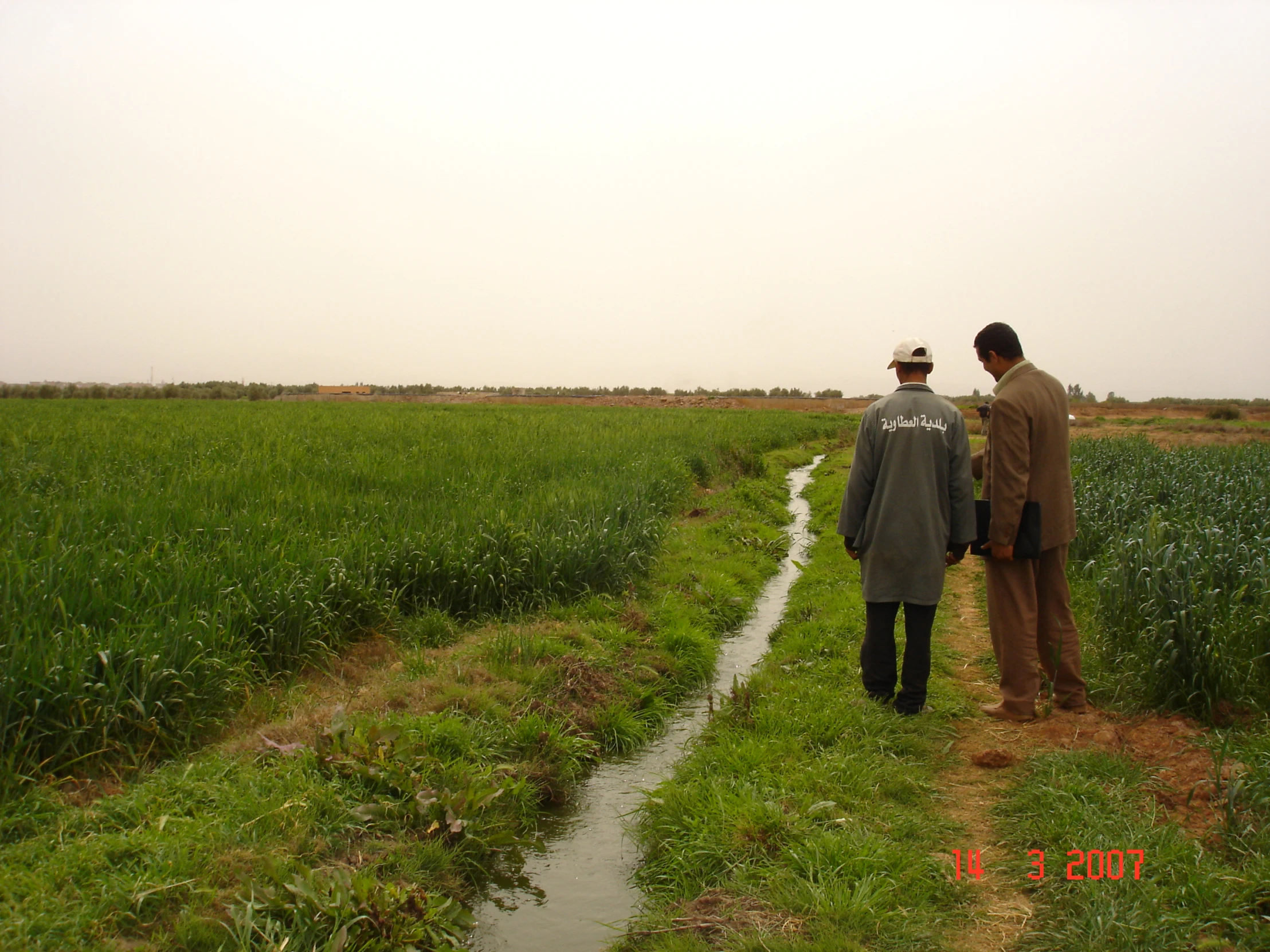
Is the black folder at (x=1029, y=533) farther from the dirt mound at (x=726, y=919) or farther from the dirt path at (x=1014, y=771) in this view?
the dirt mound at (x=726, y=919)

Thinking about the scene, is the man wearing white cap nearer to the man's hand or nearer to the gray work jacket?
the gray work jacket

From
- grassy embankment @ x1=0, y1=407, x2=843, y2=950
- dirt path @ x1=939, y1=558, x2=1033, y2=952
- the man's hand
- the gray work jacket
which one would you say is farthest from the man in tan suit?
grassy embankment @ x1=0, y1=407, x2=843, y2=950

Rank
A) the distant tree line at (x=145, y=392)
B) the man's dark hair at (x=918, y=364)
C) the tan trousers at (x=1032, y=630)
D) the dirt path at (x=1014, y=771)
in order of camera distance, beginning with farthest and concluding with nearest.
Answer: the distant tree line at (x=145, y=392) → the man's dark hair at (x=918, y=364) → the tan trousers at (x=1032, y=630) → the dirt path at (x=1014, y=771)

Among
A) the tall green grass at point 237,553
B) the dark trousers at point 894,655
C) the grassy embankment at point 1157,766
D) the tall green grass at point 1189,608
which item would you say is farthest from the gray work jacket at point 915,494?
the tall green grass at point 237,553

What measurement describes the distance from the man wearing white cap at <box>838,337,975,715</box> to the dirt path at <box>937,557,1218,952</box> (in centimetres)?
53

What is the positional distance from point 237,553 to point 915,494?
4.25m

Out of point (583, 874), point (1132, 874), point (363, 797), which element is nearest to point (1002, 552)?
point (1132, 874)

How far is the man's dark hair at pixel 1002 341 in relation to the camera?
4.51m

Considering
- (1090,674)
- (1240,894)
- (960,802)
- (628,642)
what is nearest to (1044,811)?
(960,802)

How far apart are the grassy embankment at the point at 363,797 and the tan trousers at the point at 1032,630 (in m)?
2.18

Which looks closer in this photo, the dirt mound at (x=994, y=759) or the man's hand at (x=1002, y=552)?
the dirt mound at (x=994, y=759)

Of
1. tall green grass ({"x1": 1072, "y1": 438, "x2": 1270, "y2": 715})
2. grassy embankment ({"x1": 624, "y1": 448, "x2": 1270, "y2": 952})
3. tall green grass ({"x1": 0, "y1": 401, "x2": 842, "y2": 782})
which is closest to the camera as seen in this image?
grassy embankment ({"x1": 624, "y1": 448, "x2": 1270, "y2": 952})

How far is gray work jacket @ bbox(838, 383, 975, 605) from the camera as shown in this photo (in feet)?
14.5
